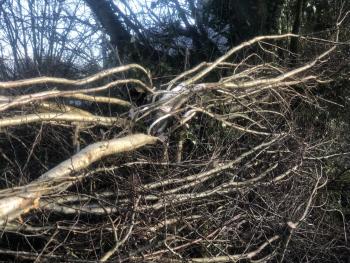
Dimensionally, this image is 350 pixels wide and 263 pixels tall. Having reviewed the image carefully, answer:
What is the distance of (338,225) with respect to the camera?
5.77 meters

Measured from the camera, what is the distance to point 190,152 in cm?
553

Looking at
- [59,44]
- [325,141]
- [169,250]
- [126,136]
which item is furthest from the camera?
[59,44]

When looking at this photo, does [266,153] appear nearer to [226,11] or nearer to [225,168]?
[225,168]

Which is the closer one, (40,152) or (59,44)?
(40,152)

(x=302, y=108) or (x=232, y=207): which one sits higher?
(x=302, y=108)

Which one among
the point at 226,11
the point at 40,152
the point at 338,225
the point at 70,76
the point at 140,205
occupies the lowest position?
the point at 338,225

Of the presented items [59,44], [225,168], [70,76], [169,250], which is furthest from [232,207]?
[59,44]

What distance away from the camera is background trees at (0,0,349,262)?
4289 mm

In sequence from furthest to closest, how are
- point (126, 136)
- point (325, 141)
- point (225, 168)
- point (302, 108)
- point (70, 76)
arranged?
1. point (70, 76)
2. point (302, 108)
3. point (325, 141)
4. point (225, 168)
5. point (126, 136)

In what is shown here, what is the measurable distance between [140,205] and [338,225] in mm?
2456

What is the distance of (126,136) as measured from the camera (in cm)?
474

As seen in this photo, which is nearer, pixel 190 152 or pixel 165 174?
pixel 165 174

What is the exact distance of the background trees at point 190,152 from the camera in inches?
169

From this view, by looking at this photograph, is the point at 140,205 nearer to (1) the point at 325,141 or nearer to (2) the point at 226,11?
(1) the point at 325,141
